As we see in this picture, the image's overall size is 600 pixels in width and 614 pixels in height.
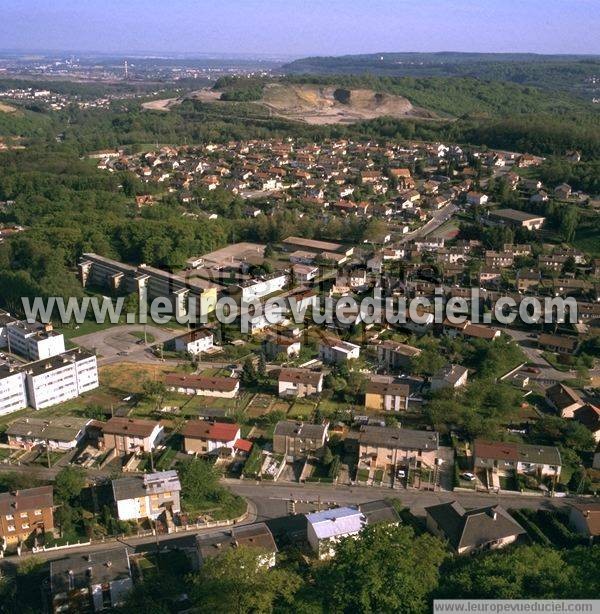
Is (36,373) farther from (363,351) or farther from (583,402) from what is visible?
(583,402)

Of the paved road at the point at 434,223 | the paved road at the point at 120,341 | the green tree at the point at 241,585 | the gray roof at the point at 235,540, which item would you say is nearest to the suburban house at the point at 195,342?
the paved road at the point at 120,341

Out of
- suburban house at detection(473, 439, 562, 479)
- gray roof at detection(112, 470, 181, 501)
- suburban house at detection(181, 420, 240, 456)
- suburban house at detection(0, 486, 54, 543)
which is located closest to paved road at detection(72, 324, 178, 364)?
suburban house at detection(181, 420, 240, 456)

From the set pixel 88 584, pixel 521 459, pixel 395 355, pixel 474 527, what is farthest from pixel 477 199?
pixel 88 584

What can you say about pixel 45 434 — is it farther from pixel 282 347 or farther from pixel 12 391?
pixel 282 347

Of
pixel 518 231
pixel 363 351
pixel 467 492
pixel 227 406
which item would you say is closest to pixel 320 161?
pixel 518 231

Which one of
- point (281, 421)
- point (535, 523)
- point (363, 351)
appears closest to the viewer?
point (535, 523)

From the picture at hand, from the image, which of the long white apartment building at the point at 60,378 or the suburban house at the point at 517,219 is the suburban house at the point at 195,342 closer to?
the long white apartment building at the point at 60,378

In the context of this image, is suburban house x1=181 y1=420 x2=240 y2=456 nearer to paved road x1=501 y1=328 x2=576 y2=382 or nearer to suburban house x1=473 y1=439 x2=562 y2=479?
suburban house x1=473 y1=439 x2=562 y2=479
